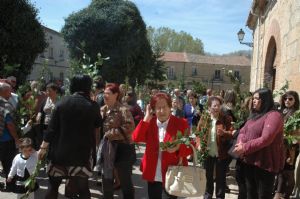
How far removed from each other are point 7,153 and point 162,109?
9.17ft

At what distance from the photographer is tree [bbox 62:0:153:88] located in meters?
21.7

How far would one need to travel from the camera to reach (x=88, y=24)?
21.7m

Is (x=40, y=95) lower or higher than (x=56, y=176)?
higher

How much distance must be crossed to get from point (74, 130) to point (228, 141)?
254 centimetres

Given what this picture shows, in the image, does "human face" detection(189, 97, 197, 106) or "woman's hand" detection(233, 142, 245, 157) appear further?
"human face" detection(189, 97, 197, 106)

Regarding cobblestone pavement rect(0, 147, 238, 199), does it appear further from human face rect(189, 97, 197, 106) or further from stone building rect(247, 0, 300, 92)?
human face rect(189, 97, 197, 106)

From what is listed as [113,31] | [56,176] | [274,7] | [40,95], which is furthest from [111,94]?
[113,31]

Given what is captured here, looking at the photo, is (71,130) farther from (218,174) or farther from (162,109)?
(218,174)

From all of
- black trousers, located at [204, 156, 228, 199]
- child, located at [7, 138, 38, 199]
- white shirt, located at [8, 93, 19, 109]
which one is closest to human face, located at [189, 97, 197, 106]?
black trousers, located at [204, 156, 228, 199]

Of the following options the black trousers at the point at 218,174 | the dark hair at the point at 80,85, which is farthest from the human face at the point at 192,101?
the dark hair at the point at 80,85

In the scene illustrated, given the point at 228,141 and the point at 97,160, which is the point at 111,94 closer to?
the point at 97,160

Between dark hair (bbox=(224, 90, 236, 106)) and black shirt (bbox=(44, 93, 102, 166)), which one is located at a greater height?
dark hair (bbox=(224, 90, 236, 106))

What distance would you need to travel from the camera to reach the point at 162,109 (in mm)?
4379

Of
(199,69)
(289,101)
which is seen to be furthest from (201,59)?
(289,101)
